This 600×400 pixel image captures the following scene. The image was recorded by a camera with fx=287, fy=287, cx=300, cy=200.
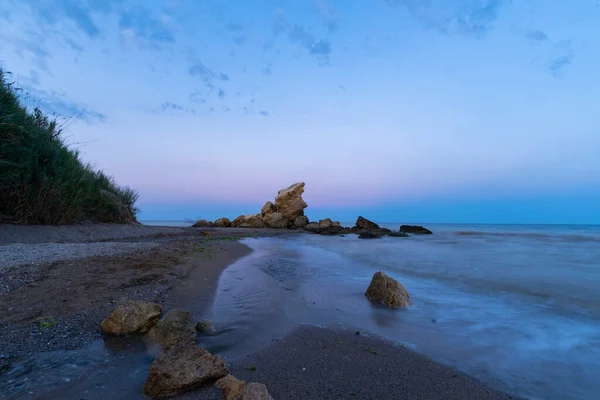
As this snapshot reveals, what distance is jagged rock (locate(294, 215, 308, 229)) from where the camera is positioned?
115ft

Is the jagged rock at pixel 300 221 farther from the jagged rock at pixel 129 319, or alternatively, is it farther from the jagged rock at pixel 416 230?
the jagged rock at pixel 129 319

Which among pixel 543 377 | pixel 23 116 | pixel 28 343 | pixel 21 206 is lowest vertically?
pixel 543 377

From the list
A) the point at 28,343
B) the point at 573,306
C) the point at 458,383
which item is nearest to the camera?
the point at 458,383

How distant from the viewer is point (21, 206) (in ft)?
28.0

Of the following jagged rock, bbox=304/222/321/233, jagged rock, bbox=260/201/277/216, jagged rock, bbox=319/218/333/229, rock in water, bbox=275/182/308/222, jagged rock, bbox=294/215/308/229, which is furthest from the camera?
jagged rock, bbox=260/201/277/216

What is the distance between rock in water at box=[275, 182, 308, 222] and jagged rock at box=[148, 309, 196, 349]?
1278 inches

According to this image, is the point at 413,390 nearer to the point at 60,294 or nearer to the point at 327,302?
the point at 327,302

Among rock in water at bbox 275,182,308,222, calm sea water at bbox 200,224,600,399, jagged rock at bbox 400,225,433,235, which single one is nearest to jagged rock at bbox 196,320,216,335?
calm sea water at bbox 200,224,600,399

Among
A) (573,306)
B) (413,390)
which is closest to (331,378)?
(413,390)

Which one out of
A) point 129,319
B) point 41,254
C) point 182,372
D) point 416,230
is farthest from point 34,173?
point 416,230

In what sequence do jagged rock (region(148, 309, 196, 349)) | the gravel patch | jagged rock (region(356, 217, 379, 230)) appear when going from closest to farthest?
jagged rock (region(148, 309, 196, 349))
the gravel patch
jagged rock (region(356, 217, 379, 230))

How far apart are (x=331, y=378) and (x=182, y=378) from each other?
109 centimetres

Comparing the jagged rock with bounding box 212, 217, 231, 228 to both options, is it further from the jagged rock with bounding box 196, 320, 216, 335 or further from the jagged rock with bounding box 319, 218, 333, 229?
the jagged rock with bounding box 196, 320, 216, 335

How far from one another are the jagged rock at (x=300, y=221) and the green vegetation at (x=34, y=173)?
81.5ft
